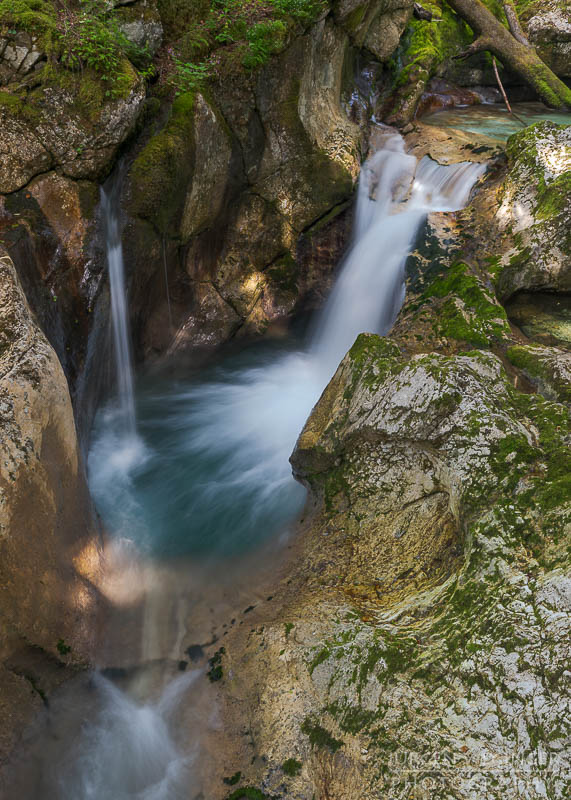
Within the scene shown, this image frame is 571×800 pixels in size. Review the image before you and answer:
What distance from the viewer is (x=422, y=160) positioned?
373 inches

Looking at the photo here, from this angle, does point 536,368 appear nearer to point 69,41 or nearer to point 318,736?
point 318,736

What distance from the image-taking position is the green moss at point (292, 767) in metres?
3.29

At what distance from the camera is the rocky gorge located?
315cm

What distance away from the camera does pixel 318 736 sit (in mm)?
3357

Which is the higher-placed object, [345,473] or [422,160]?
[422,160]

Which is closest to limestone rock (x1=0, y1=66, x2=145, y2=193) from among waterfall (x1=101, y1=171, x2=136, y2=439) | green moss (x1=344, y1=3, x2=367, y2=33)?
waterfall (x1=101, y1=171, x2=136, y2=439)

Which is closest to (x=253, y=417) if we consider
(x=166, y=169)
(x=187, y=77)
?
(x=166, y=169)

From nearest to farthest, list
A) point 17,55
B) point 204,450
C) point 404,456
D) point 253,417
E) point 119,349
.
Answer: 1. point 404,456
2. point 17,55
3. point 204,450
4. point 119,349
5. point 253,417

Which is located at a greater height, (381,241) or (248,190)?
(248,190)

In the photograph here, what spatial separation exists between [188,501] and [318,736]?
→ 11.1 feet

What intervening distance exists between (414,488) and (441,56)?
12.4 meters

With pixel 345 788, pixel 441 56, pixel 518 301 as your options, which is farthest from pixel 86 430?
pixel 441 56

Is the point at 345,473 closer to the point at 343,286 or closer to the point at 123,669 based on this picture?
the point at 123,669

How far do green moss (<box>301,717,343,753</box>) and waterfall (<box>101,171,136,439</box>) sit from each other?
4785 mm
